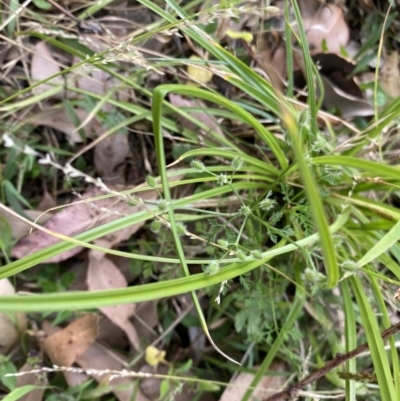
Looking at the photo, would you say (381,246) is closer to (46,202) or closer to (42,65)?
(46,202)

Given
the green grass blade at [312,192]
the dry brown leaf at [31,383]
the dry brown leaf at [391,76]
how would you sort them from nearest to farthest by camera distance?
1. the green grass blade at [312,192]
2. the dry brown leaf at [31,383]
3. the dry brown leaf at [391,76]

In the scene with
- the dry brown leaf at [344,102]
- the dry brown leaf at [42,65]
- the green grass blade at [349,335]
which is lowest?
the green grass blade at [349,335]

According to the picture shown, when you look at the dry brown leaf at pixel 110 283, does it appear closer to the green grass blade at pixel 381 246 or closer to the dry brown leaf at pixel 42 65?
the dry brown leaf at pixel 42 65

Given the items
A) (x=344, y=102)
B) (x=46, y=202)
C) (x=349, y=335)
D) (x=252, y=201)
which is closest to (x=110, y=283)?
(x=46, y=202)

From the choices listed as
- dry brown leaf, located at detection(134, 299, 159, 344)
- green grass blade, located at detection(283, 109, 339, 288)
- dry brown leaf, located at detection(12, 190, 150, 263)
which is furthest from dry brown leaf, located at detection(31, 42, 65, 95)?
green grass blade, located at detection(283, 109, 339, 288)

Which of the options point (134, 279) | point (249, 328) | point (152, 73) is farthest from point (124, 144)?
point (249, 328)

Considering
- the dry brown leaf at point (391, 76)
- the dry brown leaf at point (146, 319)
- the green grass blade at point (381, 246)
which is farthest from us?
the dry brown leaf at point (391, 76)

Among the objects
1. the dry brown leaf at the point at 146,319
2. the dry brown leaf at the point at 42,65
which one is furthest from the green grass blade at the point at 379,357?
the dry brown leaf at the point at 42,65

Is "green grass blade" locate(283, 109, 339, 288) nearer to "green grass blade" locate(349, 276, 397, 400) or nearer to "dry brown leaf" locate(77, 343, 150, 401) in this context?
"green grass blade" locate(349, 276, 397, 400)
